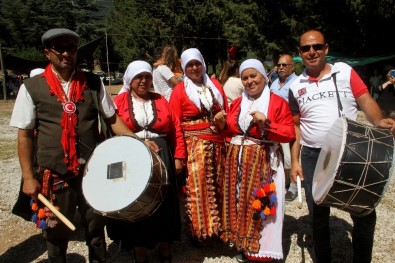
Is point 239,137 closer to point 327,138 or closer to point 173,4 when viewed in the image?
point 327,138

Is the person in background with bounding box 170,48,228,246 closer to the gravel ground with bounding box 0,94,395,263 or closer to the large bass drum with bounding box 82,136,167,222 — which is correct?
the gravel ground with bounding box 0,94,395,263

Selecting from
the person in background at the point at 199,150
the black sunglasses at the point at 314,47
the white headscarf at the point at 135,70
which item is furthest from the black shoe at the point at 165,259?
the black sunglasses at the point at 314,47

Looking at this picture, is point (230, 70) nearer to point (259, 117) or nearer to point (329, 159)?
point (259, 117)

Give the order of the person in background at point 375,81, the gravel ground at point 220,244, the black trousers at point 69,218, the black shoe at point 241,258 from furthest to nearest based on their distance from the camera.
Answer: the person in background at point 375,81 → the gravel ground at point 220,244 → the black shoe at point 241,258 → the black trousers at point 69,218

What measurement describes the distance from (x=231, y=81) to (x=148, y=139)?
2.00 m

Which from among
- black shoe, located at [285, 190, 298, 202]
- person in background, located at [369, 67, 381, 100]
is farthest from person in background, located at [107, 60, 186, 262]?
person in background, located at [369, 67, 381, 100]

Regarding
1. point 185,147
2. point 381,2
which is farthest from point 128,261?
point 381,2

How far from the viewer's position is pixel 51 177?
106 inches

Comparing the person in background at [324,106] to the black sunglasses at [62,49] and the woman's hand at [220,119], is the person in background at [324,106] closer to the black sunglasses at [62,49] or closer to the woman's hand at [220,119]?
the woman's hand at [220,119]

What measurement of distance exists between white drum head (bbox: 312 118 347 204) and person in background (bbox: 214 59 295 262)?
0.44 metres

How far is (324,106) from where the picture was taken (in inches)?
113

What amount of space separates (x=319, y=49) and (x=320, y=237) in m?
1.53

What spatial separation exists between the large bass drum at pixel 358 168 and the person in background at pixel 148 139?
4.56 ft

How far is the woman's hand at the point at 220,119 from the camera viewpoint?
11.3 ft
